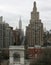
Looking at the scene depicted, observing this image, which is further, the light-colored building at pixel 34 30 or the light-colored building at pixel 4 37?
the light-colored building at pixel 34 30

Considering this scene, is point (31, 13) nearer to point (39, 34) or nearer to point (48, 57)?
point (39, 34)

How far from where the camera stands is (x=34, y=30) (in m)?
41.0

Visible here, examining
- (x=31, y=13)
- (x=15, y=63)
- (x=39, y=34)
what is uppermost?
(x=31, y=13)

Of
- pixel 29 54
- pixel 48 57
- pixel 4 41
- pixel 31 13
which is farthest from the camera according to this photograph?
pixel 31 13

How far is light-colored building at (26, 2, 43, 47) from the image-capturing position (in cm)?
3988

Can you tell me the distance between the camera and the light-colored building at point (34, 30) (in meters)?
39.9

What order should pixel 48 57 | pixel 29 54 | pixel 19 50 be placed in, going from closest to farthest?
1. pixel 48 57
2. pixel 19 50
3. pixel 29 54

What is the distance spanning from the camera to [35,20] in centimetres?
4184

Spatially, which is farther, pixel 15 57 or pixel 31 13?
pixel 31 13

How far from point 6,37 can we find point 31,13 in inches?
252

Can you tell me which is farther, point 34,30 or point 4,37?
point 34,30

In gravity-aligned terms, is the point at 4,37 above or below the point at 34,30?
below

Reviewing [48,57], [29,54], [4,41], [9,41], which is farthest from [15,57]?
[9,41]

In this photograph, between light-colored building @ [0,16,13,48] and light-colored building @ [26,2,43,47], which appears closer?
light-colored building @ [0,16,13,48]
